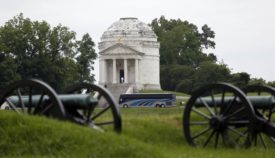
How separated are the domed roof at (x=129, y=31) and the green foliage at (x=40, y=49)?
26613 millimetres

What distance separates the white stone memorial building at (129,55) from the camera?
128 meters

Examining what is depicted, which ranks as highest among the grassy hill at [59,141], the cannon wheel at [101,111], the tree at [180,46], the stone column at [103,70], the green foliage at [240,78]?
the tree at [180,46]

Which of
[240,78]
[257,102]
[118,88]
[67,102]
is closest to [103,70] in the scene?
[118,88]

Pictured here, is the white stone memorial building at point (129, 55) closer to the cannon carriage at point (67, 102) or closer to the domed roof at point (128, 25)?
the domed roof at point (128, 25)

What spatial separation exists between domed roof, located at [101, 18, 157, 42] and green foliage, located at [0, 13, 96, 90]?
26613mm

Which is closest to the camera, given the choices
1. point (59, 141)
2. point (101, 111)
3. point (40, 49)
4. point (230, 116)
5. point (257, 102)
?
point (59, 141)

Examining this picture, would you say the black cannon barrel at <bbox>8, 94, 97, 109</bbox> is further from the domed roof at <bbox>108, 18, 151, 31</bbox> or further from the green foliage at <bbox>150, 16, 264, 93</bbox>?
the domed roof at <bbox>108, 18, 151, 31</bbox>

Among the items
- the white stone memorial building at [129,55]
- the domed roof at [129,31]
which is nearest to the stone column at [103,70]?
the white stone memorial building at [129,55]

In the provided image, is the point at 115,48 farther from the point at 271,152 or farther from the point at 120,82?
the point at 271,152

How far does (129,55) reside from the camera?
128000 millimetres

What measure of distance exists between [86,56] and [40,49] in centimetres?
3000

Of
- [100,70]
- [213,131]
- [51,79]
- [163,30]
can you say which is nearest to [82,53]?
[100,70]

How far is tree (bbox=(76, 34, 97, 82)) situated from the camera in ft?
413

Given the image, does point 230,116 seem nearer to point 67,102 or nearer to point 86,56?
point 67,102
